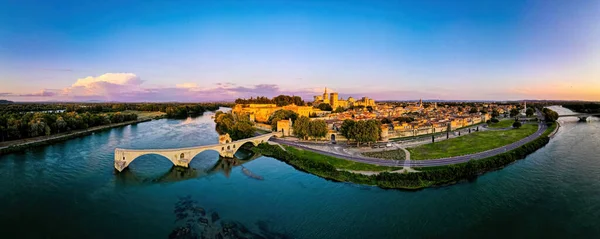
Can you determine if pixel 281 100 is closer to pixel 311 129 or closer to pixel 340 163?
pixel 311 129

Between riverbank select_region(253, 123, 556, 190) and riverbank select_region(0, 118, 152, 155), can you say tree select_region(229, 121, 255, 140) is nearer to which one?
riverbank select_region(253, 123, 556, 190)

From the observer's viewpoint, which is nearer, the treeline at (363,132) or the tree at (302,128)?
the treeline at (363,132)

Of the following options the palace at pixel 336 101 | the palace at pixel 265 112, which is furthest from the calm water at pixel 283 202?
the palace at pixel 336 101

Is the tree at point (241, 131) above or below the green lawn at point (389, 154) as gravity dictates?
above

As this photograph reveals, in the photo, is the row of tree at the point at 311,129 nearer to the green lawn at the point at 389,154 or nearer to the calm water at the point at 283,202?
the green lawn at the point at 389,154

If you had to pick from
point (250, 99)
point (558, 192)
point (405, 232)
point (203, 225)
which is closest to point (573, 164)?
point (558, 192)

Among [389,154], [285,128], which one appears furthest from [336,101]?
[389,154]
